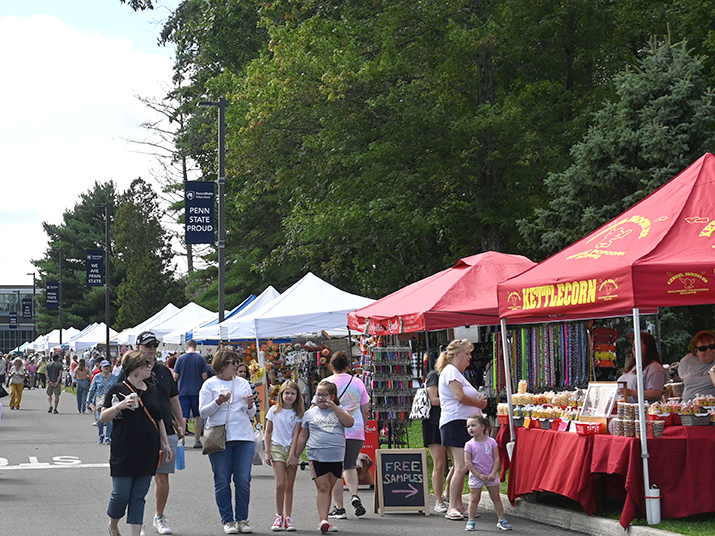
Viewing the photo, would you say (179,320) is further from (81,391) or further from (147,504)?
(147,504)

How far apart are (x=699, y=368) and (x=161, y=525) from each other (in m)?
5.91

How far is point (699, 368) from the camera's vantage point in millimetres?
10484

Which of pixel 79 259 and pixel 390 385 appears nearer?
pixel 390 385

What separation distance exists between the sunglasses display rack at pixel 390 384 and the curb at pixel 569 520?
1.99m

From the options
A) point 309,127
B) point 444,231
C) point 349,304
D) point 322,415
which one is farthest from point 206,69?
point 322,415

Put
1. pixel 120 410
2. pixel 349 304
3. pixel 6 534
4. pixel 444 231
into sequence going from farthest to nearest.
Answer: pixel 444 231, pixel 349 304, pixel 6 534, pixel 120 410

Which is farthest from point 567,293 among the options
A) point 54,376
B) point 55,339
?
point 55,339

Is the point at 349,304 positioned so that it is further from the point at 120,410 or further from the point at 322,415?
the point at 120,410

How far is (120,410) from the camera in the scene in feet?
26.1

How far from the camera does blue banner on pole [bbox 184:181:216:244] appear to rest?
2252 cm

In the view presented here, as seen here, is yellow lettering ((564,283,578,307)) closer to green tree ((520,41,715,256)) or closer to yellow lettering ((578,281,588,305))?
yellow lettering ((578,281,588,305))

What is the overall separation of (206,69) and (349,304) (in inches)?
815

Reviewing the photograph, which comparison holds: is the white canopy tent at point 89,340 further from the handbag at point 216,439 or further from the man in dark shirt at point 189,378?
the handbag at point 216,439

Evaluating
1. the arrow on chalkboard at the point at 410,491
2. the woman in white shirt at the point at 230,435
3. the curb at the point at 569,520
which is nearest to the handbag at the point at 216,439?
the woman in white shirt at the point at 230,435
